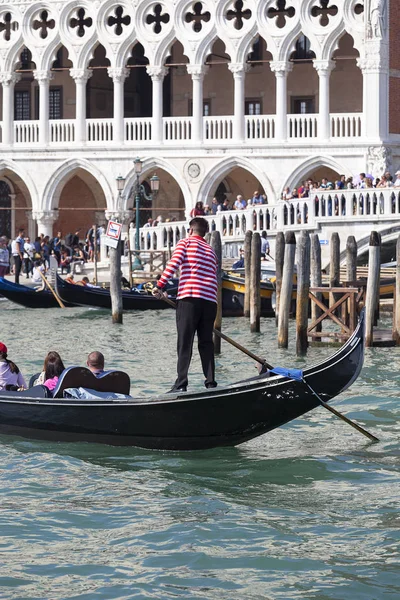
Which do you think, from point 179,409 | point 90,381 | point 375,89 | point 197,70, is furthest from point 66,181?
point 179,409

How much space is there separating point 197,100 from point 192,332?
17.7 meters

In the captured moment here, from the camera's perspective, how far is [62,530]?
7.03 meters

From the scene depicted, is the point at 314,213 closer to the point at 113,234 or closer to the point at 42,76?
the point at 113,234

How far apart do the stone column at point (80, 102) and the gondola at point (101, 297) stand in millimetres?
8462

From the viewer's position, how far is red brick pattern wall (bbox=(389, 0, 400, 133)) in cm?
2470

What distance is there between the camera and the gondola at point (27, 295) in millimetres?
19219

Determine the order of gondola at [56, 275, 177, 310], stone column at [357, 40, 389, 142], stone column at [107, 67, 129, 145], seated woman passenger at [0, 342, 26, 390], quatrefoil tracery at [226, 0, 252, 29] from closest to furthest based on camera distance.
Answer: seated woman passenger at [0, 342, 26, 390]
gondola at [56, 275, 177, 310]
stone column at [357, 40, 389, 142]
quatrefoil tracery at [226, 0, 252, 29]
stone column at [107, 67, 129, 145]

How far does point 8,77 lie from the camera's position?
2777cm

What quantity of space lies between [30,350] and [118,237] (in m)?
3.07

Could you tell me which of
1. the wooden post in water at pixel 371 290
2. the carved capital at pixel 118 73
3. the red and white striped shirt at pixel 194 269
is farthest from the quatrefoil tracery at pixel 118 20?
the red and white striped shirt at pixel 194 269

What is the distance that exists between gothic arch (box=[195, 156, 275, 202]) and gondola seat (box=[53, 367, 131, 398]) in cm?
1650

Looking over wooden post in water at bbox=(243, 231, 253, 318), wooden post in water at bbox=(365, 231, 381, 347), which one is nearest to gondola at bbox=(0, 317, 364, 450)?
wooden post in water at bbox=(365, 231, 381, 347)

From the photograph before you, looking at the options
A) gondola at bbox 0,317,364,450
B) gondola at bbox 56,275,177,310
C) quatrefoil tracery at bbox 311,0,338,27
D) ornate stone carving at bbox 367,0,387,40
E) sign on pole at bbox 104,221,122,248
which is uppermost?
quatrefoil tracery at bbox 311,0,338,27

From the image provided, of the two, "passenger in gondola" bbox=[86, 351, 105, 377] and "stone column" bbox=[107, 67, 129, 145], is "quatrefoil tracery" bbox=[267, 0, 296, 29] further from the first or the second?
"passenger in gondola" bbox=[86, 351, 105, 377]
